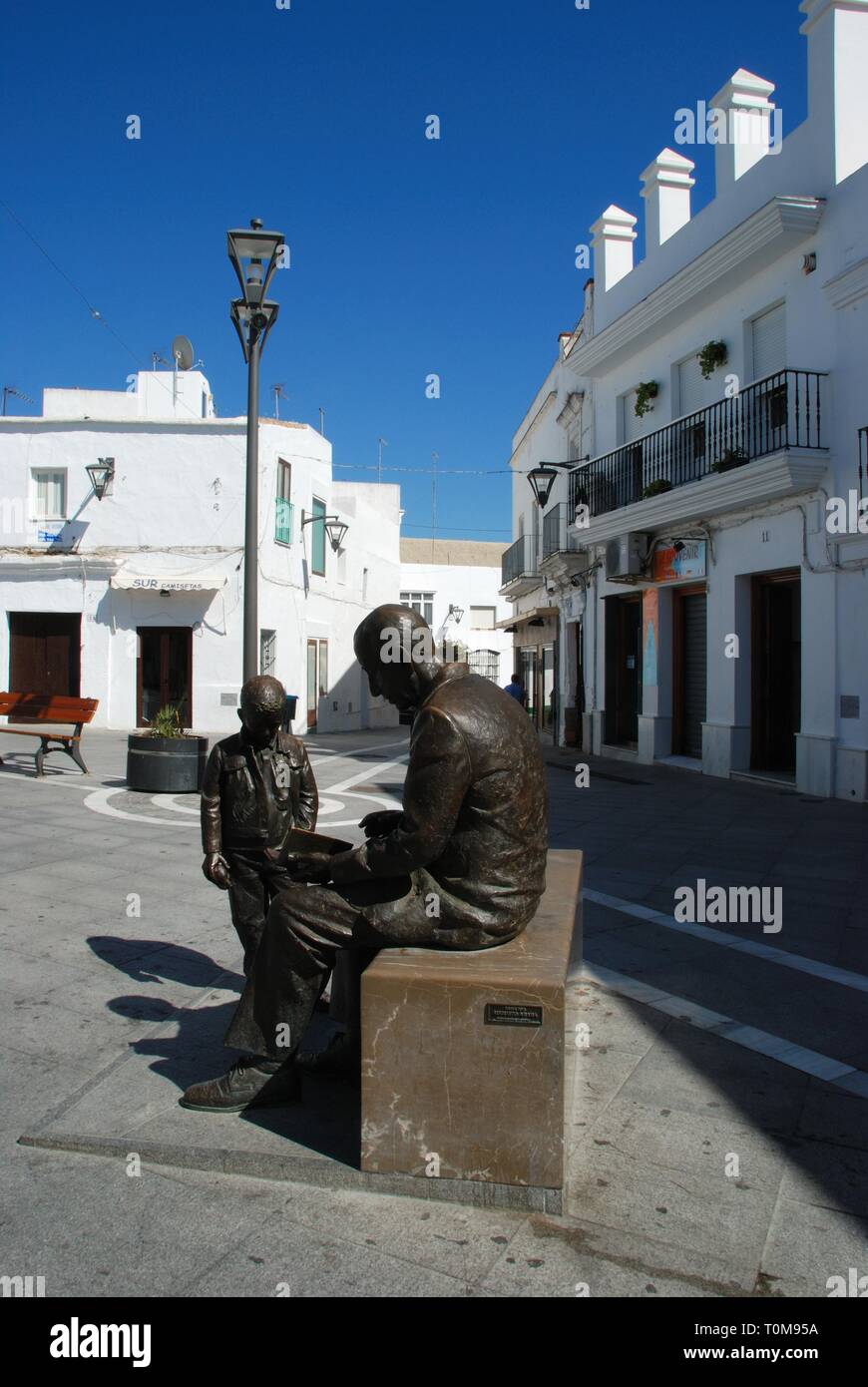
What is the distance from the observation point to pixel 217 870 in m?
3.91

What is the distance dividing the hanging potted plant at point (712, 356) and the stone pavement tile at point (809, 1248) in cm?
1358

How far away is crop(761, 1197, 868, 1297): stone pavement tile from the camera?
2318 mm

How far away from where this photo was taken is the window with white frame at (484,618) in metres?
47.7

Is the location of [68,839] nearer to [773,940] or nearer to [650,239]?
[773,940]

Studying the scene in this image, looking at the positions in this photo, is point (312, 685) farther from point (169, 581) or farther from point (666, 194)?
point (666, 194)

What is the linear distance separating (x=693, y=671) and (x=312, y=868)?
531 inches

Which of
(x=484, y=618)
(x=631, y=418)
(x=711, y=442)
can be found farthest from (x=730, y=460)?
(x=484, y=618)

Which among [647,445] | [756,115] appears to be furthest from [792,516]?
[756,115]

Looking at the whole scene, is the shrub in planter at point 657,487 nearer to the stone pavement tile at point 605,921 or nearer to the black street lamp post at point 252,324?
the black street lamp post at point 252,324

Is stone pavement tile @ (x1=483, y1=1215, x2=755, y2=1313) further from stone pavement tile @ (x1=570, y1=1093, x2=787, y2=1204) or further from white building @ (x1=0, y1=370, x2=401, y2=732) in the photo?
white building @ (x1=0, y1=370, x2=401, y2=732)

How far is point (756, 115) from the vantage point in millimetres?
14172

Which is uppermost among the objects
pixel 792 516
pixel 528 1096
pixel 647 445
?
pixel 647 445

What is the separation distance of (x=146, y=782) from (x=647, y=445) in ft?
33.1

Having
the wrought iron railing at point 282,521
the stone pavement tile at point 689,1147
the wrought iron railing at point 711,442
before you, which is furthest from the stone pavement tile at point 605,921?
the wrought iron railing at point 282,521
